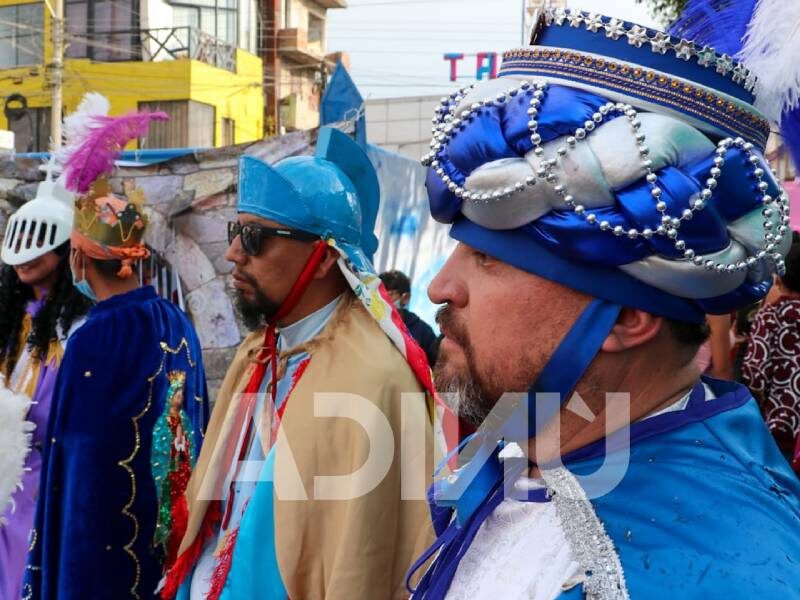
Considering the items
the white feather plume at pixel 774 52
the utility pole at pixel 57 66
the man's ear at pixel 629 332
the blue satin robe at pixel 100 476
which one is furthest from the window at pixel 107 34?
the man's ear at pixel 629 332

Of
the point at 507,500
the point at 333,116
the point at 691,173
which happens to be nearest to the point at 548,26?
the point at 691,173

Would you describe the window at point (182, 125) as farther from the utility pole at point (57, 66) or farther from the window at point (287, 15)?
the window at point (287, 15)

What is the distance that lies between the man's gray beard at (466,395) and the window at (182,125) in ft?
76.4

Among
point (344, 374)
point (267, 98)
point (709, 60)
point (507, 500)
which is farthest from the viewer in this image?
point (267, 98)

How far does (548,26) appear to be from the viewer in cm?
145

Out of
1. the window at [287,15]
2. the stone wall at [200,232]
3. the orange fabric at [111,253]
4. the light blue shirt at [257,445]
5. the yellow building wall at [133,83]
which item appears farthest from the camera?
the window at [287,15]

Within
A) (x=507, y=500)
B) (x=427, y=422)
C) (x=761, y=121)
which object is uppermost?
(x=761, y=121)

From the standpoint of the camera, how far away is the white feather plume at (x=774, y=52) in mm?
1353

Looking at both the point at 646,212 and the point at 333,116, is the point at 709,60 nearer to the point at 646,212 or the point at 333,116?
the point at 646,212

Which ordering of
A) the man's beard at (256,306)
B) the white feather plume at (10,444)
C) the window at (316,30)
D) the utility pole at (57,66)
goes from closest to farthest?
the man's beard at (256,306)
the white feather plume at (10,444)
the utility pole at (57,66)
the window at (316,30)

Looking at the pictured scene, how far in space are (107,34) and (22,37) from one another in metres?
2.80

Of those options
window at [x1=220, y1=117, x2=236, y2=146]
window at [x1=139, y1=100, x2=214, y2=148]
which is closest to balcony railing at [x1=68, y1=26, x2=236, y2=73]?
window at [x1=139, y1=100, x2=214, y2=148]

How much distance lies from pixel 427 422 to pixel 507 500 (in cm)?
143

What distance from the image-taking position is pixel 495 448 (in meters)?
1.54
